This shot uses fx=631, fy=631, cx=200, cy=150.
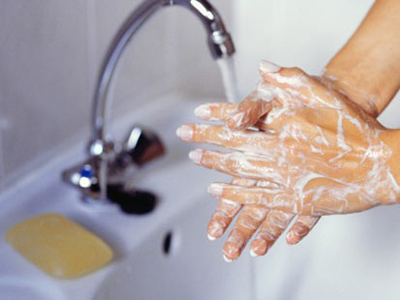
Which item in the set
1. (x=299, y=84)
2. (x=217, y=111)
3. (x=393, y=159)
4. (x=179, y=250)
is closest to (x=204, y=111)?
(x=217, y=111)

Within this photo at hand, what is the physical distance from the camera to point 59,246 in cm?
87

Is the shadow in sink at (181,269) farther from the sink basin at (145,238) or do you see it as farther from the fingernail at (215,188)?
the fingernail at (215,188)

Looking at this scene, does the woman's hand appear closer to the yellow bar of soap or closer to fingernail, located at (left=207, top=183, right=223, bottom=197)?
fingernail, located at (left=207, top=183, right=223, bottom=197)

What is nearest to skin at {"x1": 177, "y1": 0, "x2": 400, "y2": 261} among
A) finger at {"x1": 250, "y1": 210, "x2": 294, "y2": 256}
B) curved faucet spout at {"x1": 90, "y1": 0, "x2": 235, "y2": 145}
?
finger at {"x1": 250, "y1": 210, "x2": 294, "y2": 256}

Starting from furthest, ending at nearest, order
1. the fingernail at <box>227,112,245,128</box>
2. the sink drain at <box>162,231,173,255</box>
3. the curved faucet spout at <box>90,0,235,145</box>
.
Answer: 1. the sink drain at <box>162,231,173,255</box>
2. the curved faucet spout at <box>90,0,235,145</box>
3. the fingernail at <box>227,112,245,128</box>

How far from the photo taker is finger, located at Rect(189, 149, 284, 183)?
767 millimetres

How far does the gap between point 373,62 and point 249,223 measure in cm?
31

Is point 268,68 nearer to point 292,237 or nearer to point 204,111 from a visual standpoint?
point 204,111

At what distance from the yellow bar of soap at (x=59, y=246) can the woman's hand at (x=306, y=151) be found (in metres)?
0.21

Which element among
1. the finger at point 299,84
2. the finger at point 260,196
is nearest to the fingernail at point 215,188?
the finger at point 260,196

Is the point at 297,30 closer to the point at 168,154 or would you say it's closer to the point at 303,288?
the point at 168,154

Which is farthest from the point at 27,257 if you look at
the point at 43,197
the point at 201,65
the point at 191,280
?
the point at 201,65

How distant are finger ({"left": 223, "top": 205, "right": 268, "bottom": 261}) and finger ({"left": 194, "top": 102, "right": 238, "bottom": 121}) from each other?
12 centimetres

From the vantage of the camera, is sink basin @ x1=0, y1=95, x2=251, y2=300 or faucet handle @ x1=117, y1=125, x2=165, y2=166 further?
faucet handle @ x1=117, y1=125, x2=165, y2=166
